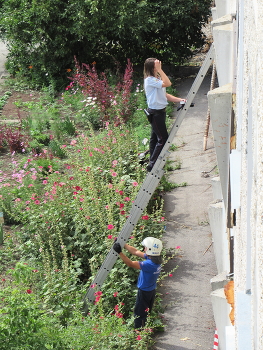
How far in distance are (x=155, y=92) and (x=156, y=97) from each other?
9 centimetres

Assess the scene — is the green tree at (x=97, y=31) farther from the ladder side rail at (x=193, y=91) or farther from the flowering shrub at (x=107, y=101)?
the ladder side rail at (x=193, y=91)

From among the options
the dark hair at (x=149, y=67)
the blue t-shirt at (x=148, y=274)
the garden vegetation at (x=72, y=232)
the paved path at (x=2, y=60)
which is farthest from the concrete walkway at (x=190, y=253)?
the paved path at (x=2, y=60)

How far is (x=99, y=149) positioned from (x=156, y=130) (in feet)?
4.25

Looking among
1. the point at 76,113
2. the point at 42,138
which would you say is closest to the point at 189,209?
the point at 42,138

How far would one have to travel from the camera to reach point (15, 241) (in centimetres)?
695

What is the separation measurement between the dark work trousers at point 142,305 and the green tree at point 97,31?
772cm

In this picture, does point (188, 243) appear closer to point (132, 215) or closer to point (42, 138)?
point (132, 215)

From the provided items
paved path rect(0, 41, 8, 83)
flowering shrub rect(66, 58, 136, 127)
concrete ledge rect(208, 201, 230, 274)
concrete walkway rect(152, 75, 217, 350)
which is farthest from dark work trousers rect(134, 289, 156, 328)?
paved path rect(0, 41, 8, 83)

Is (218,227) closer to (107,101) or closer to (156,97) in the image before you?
(156,97)

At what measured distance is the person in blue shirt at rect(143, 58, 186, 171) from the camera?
652 centimetres

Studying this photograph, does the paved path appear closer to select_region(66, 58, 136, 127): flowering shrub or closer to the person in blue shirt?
select_region(66, 58, 136, 127): flowering shrub

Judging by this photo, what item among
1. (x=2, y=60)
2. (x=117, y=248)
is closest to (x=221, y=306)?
(x=117, y=248)

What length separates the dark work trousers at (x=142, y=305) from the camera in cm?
498

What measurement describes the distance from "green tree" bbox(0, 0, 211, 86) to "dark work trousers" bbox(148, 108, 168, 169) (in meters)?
4.95
